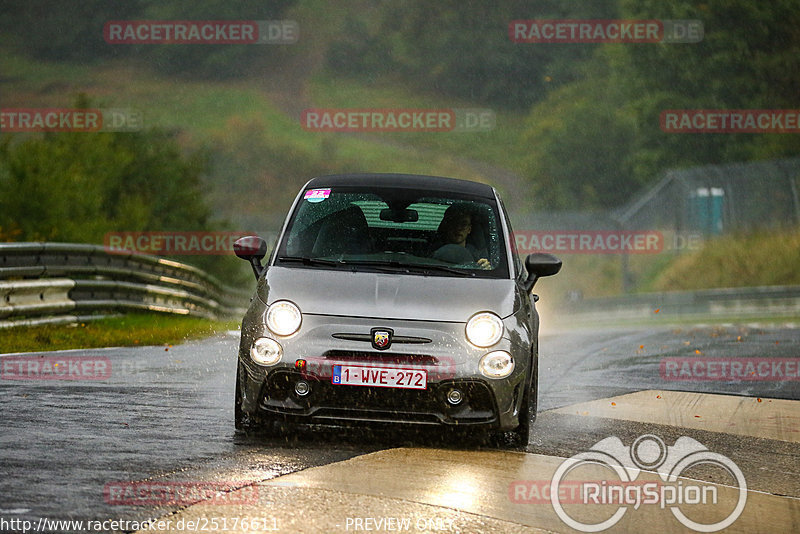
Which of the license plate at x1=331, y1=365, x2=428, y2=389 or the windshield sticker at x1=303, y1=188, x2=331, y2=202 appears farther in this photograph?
the windshield sticker at x1=303, y1=188, x2=331, y2=202

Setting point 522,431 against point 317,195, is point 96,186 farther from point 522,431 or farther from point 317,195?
point 522,431

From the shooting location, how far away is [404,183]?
952cm

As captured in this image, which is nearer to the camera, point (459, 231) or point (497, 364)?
point (497, 364)

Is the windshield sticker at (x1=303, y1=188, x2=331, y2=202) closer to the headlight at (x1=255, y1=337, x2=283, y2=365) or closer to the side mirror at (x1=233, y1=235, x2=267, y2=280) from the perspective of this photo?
the side mirror at (x1=233, y1=235, x2=267, y2=280)

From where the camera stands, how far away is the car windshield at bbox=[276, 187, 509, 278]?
8.74 m

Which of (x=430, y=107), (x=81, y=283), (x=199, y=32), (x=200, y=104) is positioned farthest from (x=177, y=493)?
(x=199, y=32)

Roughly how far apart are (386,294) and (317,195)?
1.45m

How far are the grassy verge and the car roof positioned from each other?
5395mm

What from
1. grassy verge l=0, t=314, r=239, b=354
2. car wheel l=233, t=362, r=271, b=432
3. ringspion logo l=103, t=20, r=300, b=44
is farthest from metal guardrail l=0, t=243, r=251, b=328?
ringspion logo l=103, t=20, r=300, b=44

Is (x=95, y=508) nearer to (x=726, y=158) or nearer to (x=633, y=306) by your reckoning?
(x=633, y=306)

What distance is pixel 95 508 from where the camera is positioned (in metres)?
5.79

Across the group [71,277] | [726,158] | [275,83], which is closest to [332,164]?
[275,83]

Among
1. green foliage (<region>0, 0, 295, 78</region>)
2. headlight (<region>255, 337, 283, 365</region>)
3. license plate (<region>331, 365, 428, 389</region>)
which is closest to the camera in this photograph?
license plate (<region>331, 365, 428, 389</region>)

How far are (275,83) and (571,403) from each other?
152 metres
